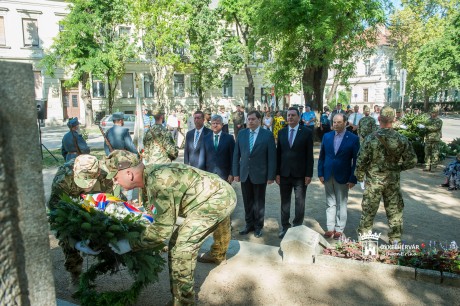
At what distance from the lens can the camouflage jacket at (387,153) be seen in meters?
5.20

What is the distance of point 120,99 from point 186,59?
7462 millimetres

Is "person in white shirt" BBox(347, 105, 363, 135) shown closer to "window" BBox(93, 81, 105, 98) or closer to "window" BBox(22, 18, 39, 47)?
"window" BBox(93, 81, 105, 98)

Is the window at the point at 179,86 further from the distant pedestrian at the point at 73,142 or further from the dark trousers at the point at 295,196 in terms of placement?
the dark trousers at the point at 295,196

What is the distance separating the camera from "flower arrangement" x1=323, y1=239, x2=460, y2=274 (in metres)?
4.55

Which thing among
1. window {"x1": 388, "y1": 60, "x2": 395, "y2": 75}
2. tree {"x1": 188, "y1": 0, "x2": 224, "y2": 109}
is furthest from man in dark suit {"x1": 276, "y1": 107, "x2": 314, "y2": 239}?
window {"x1": 388, "y1": 60, "x2": 395, "y2": 75}

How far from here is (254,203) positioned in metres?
6.42

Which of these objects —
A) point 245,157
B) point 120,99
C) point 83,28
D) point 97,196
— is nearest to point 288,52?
point 245,157

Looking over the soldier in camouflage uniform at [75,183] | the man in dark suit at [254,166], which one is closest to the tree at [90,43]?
the man in dark suit at [254,166]

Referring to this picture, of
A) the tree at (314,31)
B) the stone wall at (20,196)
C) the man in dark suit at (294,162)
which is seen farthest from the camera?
the tree at (314,31)

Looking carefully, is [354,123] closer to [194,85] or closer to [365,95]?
[194,85]

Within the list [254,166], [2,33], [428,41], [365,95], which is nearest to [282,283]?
[254,166]

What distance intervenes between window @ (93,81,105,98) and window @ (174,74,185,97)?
6876 mm

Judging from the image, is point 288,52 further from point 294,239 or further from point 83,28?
point 83,28

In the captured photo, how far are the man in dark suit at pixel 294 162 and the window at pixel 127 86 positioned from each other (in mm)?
32091
